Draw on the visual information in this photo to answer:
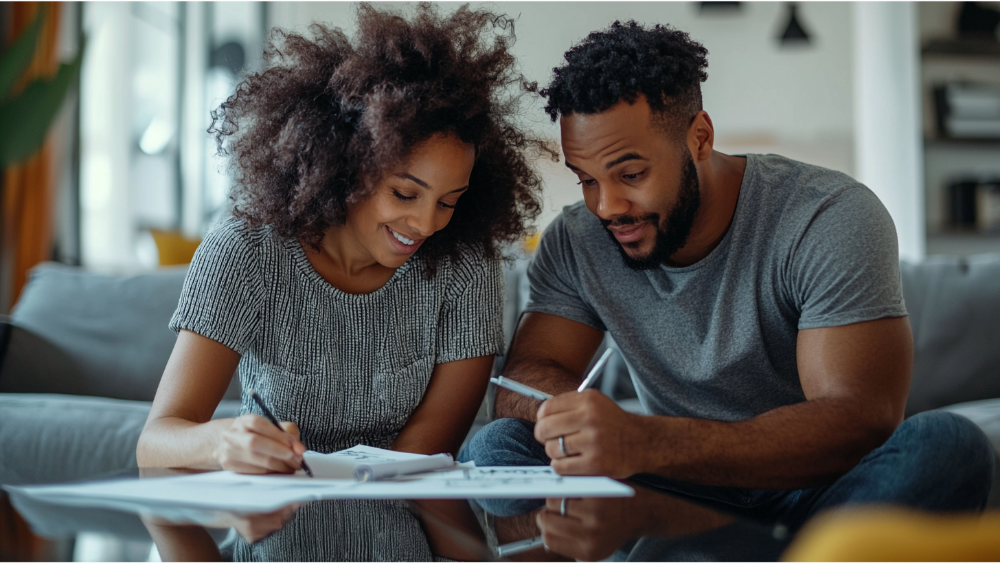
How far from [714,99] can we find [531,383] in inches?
191

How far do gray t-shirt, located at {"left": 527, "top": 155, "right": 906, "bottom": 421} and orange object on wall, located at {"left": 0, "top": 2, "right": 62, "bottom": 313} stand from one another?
279cm

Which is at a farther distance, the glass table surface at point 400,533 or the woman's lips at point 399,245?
the woman's lips at point 399,245

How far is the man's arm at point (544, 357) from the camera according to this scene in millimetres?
1267

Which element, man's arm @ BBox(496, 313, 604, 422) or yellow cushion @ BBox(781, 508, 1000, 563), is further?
man's arm @ BBox(496, 313, 604, 422)

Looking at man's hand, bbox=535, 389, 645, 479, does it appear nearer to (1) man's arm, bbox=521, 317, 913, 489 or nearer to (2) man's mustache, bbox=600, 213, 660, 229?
(1) man's arm, bbox=521, 317, 913, 489

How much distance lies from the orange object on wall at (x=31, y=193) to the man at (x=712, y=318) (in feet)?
9.02

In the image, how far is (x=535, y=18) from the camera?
18.3 ft

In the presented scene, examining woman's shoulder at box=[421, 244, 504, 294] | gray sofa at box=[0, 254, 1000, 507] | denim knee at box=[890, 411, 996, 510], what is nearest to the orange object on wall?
gray sofa at box=[0, 254, 1000, 507]

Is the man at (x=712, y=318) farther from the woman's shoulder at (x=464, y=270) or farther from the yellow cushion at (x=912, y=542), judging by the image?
the yellow cushion at (x=912, y=542)

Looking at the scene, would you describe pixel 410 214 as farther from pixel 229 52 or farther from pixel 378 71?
pixel 229 52

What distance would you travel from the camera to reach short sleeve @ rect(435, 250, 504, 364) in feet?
4.37

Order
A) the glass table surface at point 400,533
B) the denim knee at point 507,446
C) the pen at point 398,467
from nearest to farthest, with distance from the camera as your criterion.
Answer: the glass table surface at point 400,533 → the pen at point 398,467 → the denim knee at point 507,446

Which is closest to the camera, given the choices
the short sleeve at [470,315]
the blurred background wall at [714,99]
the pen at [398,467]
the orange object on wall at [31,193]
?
the pen at [398,467]

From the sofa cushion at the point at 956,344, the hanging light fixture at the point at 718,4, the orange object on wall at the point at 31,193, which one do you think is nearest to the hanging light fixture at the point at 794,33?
the hanging light fixture at the point at 718,4
